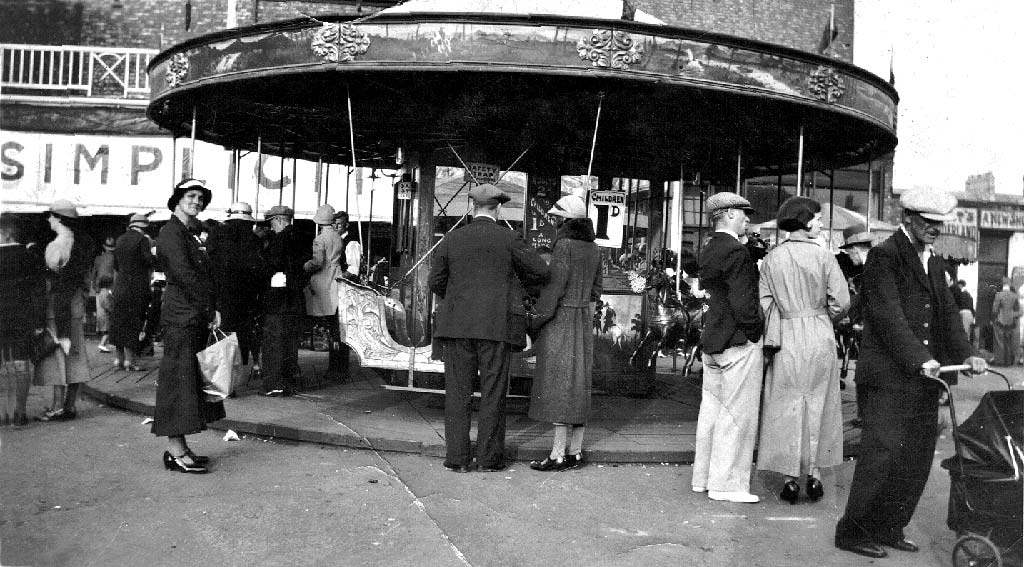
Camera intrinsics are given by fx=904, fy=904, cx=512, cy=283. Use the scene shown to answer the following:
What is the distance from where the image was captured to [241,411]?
882 centimetres

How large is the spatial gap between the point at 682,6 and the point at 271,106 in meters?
15.2

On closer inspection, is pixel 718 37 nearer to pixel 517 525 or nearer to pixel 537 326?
pixel 537 326

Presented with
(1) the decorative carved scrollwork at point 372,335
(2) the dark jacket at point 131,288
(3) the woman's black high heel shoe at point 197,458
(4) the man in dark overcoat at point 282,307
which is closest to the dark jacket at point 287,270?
(4) the man in dark overcoat at point 282,307

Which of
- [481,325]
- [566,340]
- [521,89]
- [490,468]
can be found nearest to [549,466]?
[490,468]

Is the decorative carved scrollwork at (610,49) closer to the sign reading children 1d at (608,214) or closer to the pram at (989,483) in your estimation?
the pram at (989,483)

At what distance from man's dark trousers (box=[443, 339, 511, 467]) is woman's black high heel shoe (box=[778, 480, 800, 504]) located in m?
2.13

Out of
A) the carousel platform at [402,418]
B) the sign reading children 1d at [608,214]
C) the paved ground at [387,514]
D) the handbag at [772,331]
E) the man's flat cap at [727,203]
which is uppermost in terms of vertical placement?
the sign reading children 1d at [608,214]

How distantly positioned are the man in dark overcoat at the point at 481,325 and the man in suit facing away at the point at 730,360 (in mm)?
1442

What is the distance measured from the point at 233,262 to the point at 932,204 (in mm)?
7391

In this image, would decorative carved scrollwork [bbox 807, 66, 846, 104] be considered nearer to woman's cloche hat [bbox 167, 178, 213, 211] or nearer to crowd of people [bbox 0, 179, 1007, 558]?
crowd of people [bbox 0, 179, 1007, 558]

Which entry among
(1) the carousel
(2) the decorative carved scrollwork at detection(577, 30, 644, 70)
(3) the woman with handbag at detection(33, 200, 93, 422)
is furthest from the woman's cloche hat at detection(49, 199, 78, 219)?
(2) the decorative carved scrollwork at detection(577, 30, 644, 70)

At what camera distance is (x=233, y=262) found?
998cm

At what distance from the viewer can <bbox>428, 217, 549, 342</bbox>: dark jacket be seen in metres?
6.94

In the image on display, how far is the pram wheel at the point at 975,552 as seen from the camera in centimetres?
434
